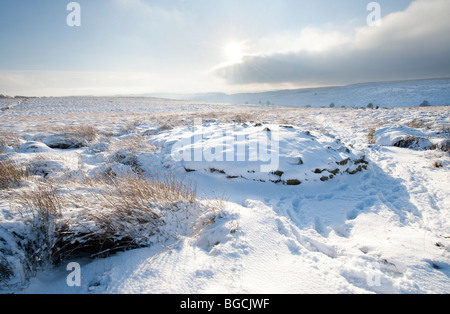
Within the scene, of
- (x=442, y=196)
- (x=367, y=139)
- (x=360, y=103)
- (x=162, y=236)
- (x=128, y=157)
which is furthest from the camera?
(x=360, y=103)

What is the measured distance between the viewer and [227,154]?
5.42 meters

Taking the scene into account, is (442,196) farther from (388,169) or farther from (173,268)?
(173,268)

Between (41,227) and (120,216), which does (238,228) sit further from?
(41,227)

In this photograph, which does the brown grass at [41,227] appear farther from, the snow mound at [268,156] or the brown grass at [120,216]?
the snow mound at [268,156]

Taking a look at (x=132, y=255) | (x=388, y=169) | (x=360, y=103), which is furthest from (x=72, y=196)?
(x=360, y=103)

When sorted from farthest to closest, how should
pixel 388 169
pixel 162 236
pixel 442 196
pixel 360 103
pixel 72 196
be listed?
pixel 360 103 → pixel 388 169 → pixel 442 196 → pixel 72 196 → pixel 162 236

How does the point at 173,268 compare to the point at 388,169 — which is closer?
the point at 173,268

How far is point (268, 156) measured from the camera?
16.7ft

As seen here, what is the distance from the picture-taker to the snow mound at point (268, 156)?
476 cm

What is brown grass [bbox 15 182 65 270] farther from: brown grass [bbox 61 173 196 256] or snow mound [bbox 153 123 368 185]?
snow mound [bbox 153 123 368 185]

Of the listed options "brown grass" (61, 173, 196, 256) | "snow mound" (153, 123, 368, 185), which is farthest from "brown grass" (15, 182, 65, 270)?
"snow mound" (153, 123, 368, 185)

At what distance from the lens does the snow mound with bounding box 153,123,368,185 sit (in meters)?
Result: 4.76

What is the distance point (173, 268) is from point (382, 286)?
6.99 ft

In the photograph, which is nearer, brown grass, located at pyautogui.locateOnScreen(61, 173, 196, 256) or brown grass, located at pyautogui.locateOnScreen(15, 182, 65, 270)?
brown grass, located at pyautogui.locateOnScreen(15, 182, 65, 270)
